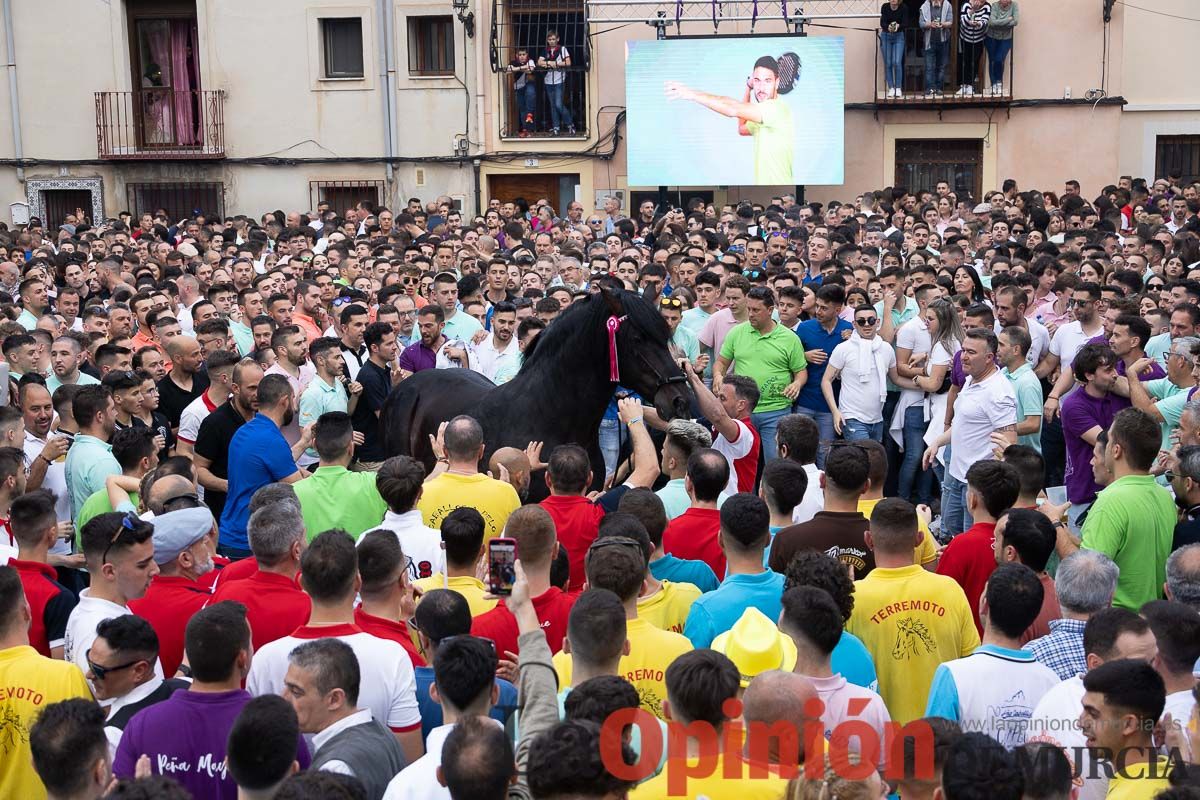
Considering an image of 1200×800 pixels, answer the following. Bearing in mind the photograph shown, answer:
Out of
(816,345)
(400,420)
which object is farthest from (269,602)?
(816,345)

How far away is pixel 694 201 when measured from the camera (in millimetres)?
20844

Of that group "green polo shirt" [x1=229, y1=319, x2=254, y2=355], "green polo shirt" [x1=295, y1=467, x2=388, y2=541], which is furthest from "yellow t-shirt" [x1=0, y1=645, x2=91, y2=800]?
"green polo shirt" [x1=229, y1=319, x2=254, y2=355]

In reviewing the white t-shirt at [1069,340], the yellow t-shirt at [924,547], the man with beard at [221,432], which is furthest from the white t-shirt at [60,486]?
the white t-shirt at [1069,340]

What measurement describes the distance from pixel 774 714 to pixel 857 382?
22.6ft

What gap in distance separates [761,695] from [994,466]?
2631mm

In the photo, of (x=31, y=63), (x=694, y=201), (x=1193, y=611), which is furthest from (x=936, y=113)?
(x=1193, y=611)

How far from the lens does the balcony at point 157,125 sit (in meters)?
25.3

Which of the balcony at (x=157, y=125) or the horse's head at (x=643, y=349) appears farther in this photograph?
the balcony at (x=157, y=125)

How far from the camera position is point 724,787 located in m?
3.54

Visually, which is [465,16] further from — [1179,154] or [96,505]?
[96,505]

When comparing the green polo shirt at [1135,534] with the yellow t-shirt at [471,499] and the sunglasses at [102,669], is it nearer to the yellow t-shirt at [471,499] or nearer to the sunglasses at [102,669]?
the yellow t-shirt at [471,499]

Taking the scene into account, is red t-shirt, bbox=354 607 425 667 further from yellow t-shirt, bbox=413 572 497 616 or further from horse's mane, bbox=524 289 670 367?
horse's mane, bbox=524 289 670 367

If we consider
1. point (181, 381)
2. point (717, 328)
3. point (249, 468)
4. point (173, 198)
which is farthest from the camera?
point (173, 198)

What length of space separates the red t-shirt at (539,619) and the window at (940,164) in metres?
20.3
